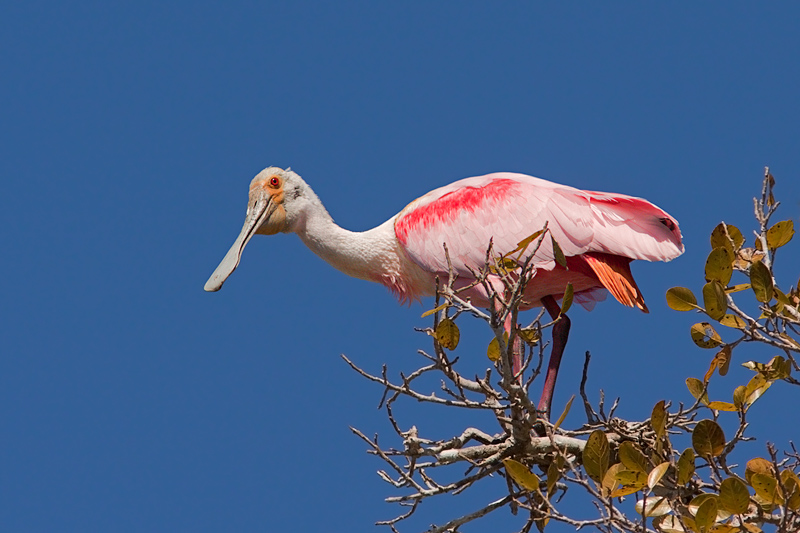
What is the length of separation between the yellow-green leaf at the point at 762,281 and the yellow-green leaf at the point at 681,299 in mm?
359

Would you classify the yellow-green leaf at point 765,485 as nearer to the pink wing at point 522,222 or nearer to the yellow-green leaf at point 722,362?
the yellow-green leaf at point 722,362

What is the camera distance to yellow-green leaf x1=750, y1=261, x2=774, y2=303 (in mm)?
6574

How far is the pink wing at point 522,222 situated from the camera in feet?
29.6


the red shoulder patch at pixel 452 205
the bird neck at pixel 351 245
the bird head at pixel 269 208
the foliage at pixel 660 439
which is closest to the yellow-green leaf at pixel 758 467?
the foliage at pixel 660 439

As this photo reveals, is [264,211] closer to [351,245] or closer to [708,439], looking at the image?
[351,245]

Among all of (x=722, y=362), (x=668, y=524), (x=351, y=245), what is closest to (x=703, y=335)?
(x=722, y=362)

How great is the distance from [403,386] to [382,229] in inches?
137

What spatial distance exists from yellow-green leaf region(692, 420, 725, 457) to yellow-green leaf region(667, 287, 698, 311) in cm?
64

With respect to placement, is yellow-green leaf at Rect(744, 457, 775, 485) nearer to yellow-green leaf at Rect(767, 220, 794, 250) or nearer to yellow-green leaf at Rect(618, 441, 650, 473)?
yellow-green leaf at Rect(618, 441, 650, 473)

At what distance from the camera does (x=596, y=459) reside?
6410mm

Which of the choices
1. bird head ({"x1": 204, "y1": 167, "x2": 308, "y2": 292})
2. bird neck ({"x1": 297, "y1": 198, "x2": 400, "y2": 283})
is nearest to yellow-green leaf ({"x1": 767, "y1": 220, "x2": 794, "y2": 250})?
bird neck ({"x1": 297, "y1": 198, "x2": 400, "y2": 283})

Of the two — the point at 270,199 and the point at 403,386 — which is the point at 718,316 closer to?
the point at 403,386

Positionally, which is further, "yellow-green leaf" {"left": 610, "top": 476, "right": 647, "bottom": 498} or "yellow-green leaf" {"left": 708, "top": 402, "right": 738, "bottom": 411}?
"yellow-green leaf" {"left": 708, "top": 402, "right": 738, "bottom": 411}

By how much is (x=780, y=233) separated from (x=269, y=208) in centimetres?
521
